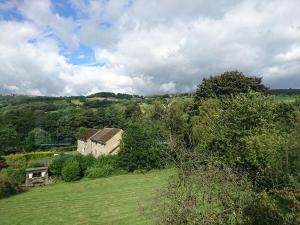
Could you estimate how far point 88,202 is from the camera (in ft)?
102

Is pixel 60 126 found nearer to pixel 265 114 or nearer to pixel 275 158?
pixel 265 114

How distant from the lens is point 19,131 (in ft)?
298

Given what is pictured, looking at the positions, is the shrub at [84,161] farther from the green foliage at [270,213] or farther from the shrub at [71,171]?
the green foliage at [270,213]

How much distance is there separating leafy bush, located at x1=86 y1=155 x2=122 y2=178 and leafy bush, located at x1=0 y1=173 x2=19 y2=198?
9533 millimetres

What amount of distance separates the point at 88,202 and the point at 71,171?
48.9 feet

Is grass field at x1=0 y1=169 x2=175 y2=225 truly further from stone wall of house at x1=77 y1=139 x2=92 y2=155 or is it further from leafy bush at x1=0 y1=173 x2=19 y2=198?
stone wall of house at x1=77 y1=139 x2=92 y2=155

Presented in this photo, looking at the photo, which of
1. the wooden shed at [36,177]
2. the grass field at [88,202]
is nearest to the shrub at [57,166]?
the wooden shed at [36,177]

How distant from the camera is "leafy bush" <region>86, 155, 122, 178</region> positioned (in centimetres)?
4597

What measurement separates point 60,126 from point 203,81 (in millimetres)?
54326

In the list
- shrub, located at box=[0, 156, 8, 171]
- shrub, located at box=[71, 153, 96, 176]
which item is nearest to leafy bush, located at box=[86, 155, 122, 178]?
shrub, located at box=[71, 153, 96, 176]

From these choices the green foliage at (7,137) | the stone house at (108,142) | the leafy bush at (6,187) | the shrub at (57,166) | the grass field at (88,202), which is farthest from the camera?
the green foliage at (7,137)

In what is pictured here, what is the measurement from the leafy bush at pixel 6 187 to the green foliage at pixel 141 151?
45.3 feet

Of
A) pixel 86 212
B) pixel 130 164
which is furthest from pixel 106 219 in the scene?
pixel 130 164

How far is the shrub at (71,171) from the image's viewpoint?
4528 cm
